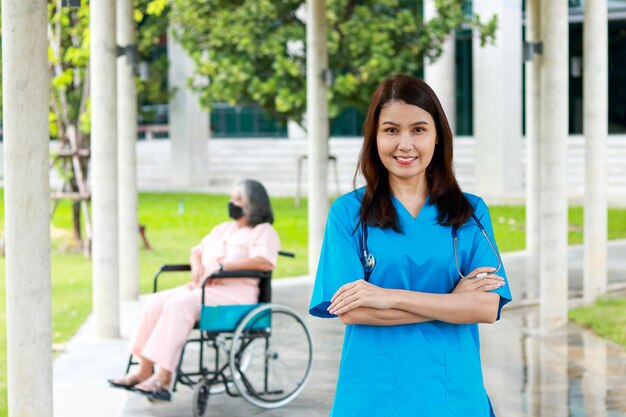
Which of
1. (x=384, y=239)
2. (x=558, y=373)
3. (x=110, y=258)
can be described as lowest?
(x=558, y=373)

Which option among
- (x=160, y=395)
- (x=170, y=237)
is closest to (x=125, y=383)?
(x=160, y=395)

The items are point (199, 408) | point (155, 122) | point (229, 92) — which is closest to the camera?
point (199, 408)

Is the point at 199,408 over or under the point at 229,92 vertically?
under

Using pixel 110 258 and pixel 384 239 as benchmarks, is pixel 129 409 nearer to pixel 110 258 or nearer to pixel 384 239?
pixel 110 258

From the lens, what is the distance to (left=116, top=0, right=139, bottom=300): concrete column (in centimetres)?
1147

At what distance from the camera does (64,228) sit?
69.6 ft

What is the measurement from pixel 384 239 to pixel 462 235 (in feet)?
0.68

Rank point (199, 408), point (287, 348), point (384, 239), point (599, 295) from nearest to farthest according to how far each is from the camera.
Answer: point (384, 239) → point (199, 408) → point (287, 348) → point (599, 295)

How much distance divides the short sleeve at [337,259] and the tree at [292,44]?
65.6 feet

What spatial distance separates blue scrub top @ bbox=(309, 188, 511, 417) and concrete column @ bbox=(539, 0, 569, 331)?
6882mm

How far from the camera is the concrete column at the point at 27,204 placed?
19.5ft

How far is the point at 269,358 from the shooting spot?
7773 millimetres

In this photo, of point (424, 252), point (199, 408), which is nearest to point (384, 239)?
point (424, 252)

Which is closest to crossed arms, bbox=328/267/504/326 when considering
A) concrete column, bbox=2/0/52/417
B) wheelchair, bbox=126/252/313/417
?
concrete column, bbox=2/0/52/417
